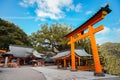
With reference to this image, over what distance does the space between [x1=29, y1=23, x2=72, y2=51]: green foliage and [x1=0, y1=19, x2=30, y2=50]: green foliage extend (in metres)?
4.06

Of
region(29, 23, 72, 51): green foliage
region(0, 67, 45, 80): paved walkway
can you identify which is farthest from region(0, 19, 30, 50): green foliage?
region(0, 67, 45, 80): paved walkway

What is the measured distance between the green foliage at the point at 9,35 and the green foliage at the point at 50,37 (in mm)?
4063

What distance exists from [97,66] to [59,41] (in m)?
25.2

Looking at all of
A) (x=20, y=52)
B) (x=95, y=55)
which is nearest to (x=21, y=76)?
(x=95, y=55)

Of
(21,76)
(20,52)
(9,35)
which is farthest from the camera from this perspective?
(9,35)

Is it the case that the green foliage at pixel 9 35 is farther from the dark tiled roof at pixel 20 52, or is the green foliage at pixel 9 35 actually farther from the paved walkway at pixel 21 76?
the paved walkway at pixel 21 76

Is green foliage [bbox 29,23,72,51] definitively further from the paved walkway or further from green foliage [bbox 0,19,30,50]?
the paved walkway

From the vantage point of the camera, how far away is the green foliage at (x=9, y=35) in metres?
33.1

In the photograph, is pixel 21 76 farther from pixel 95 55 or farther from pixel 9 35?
pixel 9 35

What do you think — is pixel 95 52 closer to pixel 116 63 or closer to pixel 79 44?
pixel 116 63

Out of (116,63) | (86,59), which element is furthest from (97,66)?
(86,59)

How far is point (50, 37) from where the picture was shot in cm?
3381

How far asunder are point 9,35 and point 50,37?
447 inches

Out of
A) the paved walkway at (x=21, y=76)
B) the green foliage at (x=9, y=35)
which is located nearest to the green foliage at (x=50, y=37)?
the green foliage at (x=9, y=35)
